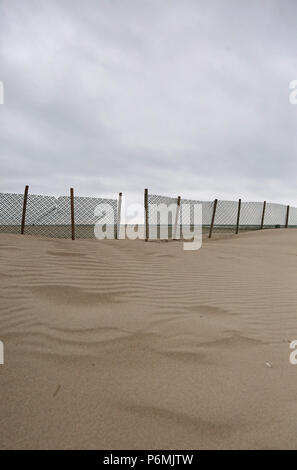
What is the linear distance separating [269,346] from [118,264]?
2.71 metres

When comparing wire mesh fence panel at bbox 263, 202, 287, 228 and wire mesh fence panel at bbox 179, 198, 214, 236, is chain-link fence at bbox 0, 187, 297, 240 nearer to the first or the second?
wire mesh fence panel at bbox 179, 198, 214, 236

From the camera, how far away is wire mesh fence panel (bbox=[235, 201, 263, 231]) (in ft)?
55.2

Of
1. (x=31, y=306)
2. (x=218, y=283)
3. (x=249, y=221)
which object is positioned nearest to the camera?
(x=31, y=306)

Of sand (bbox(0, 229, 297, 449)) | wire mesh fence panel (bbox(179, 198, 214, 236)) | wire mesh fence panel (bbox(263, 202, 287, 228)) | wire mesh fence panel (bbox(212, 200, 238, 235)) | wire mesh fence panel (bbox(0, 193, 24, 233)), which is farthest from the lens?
wire mesh fence panel (bbox(263, 202, 287, 228))

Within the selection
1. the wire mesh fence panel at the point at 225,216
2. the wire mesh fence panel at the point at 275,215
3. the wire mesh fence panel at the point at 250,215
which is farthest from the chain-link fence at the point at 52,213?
the wire mesh fence panel at the point at 275,215

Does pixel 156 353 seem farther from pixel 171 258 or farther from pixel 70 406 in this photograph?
pixel 171 258

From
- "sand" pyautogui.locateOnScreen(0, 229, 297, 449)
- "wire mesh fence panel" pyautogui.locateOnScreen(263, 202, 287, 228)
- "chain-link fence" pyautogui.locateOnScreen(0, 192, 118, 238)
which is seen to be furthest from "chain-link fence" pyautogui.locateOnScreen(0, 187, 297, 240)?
"sand" pyautogui.locateOnScreen(0, 229, 297, 449)

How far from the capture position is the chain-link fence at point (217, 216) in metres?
13.2

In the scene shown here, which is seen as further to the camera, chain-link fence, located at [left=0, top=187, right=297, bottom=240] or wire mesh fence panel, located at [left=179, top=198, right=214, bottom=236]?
wire mesh fence panel, located at [left=179, top=198, right=214, bottom=236]

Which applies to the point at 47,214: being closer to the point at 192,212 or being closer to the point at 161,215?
the point at 161,215

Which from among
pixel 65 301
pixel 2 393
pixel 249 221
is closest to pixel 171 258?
pixel 65 301

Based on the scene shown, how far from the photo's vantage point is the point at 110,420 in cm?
136

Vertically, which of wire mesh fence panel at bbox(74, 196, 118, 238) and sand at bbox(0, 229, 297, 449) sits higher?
wire mesh fence panel at bbox(74, 196, 118, 238)

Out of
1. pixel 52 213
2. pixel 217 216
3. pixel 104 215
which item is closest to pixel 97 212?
pixel 104 215
